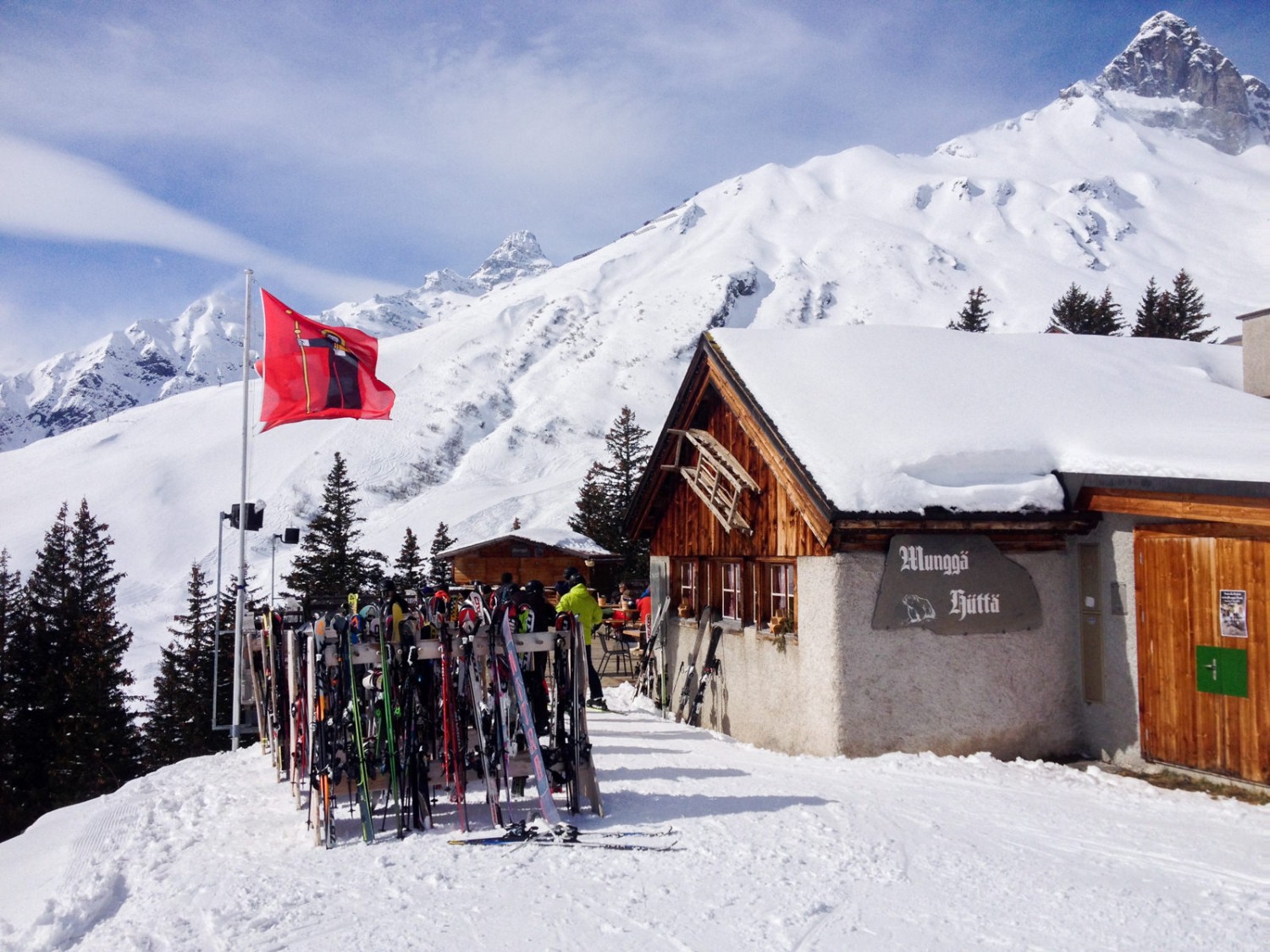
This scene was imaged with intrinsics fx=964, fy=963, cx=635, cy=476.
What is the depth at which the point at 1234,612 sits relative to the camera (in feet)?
24.8

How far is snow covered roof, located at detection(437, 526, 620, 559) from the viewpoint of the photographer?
3588 cm

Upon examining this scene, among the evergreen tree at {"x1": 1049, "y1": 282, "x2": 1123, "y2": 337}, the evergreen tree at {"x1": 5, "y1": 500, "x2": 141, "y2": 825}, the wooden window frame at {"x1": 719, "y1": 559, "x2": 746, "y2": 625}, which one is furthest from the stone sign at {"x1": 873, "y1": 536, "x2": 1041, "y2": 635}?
the evergreen tree at {"x1": 1049, "y1": 282, "x2": 1123, "y2": 337}

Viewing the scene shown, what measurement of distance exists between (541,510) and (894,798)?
6976 centimetres

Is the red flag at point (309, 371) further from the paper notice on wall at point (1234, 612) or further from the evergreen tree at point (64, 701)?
the evergreen tree at point (64, 701)

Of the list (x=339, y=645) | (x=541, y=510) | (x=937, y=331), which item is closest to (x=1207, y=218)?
(x=541, y=510)

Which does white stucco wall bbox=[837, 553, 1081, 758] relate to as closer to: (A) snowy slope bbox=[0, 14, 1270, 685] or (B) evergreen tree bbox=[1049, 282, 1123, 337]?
(B) evergreen tree bbox=[1049, 282, 1123, 337]

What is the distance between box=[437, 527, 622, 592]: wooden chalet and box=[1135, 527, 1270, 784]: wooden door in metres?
28.0

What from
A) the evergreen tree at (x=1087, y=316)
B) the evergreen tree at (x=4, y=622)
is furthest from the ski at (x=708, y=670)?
the evergreen tree at (x=1087, y=316)

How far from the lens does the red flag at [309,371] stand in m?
13.1

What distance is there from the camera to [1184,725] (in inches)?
317

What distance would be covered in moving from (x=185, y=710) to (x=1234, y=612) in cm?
3069

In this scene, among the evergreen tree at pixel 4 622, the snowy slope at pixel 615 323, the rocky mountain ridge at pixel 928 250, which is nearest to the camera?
the evergreen tree at pixel 4 622

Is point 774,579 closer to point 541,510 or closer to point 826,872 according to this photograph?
point 826,872

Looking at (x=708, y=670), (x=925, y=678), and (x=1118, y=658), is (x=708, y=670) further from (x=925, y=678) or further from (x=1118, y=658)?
(x=1118, y=658)
